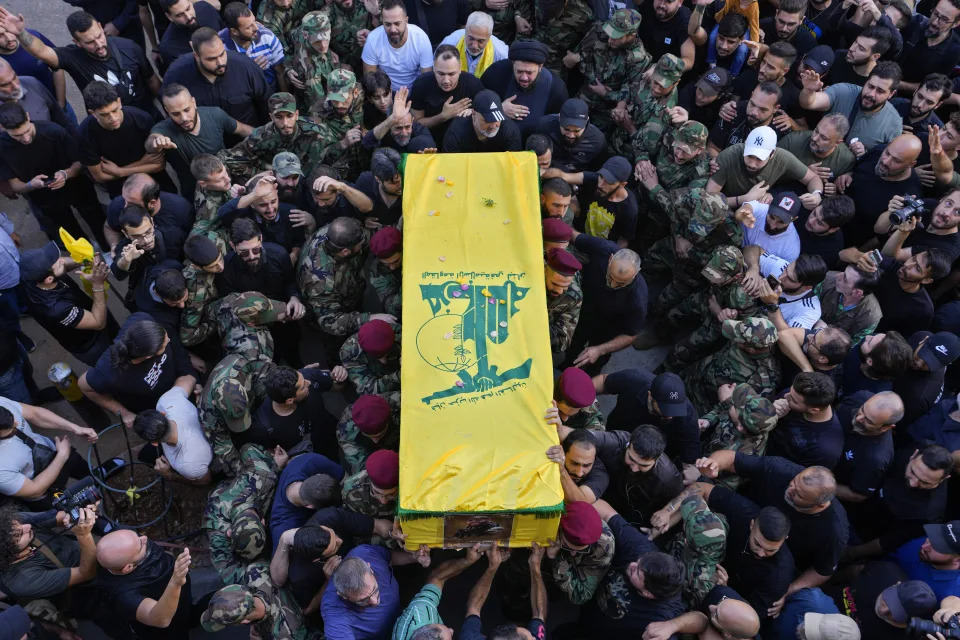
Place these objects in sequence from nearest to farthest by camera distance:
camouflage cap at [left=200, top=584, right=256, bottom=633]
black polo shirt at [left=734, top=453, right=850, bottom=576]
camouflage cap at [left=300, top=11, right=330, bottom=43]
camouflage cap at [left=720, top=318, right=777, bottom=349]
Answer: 1. camouflage cap at [left=200, top=584, right=256, bottom=633]
2. black polo shirt at [left=734, top=453, right=850, bottom=576]
3. camouflage cap at [left=720, top=318, right=777, bottom=349]
4. camouflage cap at [left=300, top=11, right=330, bottom=43]

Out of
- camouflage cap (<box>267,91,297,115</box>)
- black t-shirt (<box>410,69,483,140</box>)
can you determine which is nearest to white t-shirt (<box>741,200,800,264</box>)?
black t-shirt (<box>410,69,483,140</box>)

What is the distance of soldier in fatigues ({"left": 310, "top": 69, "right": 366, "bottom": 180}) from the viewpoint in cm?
590

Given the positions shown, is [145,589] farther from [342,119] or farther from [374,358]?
[342,119]

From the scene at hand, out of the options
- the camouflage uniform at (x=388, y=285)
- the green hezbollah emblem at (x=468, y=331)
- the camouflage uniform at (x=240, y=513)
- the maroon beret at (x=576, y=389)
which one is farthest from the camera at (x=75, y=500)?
the maroon beret at (x=576, y=389)

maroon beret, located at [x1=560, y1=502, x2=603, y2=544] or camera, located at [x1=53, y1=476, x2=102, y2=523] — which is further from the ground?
maroon beret, located at [x1=560, y1=502, x2=603, y2=544]

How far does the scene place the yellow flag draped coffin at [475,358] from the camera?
13.5 ft

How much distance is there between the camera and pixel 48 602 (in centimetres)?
432

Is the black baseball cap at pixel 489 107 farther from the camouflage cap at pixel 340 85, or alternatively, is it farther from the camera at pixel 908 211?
the camera at pixel 908 211

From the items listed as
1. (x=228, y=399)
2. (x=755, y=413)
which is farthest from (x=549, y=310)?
(x=228, y=399)

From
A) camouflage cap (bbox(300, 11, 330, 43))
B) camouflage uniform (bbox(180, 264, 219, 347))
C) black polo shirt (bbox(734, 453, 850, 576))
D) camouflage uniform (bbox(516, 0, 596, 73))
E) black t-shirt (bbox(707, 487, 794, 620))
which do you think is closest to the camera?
black t-shirt (bbox(707, 487, 794, 620))

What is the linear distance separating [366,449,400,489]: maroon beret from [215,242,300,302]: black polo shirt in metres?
1.85

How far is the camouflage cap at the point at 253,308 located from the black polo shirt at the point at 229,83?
2002 millimetres

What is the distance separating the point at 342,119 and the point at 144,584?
3.79 meters

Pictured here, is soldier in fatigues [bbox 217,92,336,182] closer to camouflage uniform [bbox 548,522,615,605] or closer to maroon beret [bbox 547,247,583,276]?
maroon beret [bbox 547,247,583,276]
